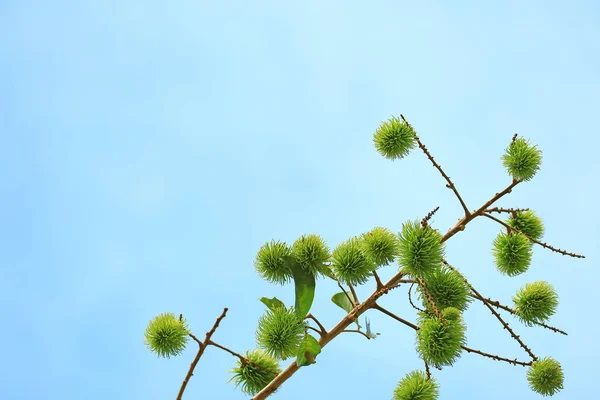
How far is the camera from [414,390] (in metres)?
3.05

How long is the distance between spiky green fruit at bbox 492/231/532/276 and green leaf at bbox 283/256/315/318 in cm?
110

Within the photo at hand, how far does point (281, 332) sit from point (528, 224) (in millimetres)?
1555

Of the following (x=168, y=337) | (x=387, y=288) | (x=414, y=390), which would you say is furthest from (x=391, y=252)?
(x=168, y=337)

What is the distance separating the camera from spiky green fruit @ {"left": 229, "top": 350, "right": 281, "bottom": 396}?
3.29m

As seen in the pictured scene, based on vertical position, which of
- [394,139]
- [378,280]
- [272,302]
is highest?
[394,139]

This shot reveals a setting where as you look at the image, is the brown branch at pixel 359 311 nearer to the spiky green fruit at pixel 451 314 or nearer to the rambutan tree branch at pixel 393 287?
the rambutan tree branch at pixel 393 287

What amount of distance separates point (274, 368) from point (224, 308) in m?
0.47

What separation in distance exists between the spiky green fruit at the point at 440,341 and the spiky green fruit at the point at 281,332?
0.58 meters

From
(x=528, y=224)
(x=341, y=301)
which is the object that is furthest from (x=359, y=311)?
(x=528, y=224)

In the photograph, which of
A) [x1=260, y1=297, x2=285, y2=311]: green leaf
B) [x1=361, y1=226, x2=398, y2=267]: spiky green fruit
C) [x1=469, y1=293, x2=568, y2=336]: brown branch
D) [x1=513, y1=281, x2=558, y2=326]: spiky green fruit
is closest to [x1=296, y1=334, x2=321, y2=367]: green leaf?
[x1=260, y1=297, x2=285, y2=311]: green leaf

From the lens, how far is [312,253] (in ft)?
10.7

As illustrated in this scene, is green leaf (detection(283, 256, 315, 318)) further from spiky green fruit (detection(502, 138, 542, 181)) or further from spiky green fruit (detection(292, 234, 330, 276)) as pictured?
spiky green fruit (detection(502, 138, 542, 181))

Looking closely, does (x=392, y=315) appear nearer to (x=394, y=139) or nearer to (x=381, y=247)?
(x=381, y=247)

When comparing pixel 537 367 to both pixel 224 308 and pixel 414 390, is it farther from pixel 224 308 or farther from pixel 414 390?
pixel 224 308
